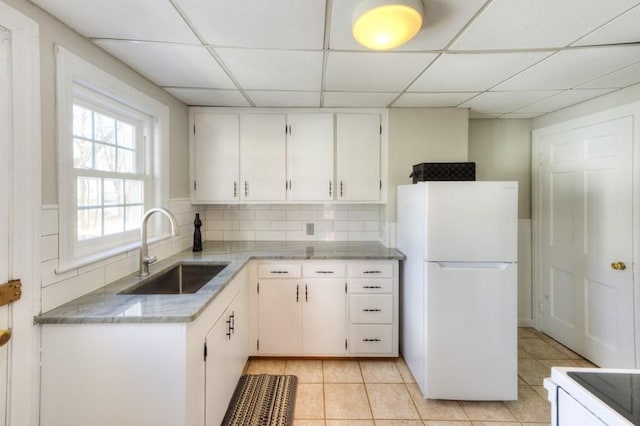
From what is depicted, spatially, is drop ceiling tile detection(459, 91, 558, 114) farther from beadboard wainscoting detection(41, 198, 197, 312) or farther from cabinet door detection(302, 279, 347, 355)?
beadboard wainscoting detection(41, 198, 197, 312)

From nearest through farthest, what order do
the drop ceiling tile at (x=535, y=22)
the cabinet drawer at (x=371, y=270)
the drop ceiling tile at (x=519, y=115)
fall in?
the drop ceiling tile at (x=535, y=22) < the cabinet drawer at (x=371, y=270) < the drop ceiling tile at (x=519, y=115)

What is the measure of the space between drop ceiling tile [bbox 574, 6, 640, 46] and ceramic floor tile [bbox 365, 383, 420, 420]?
2367 millimetres

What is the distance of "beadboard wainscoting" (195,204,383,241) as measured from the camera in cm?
307

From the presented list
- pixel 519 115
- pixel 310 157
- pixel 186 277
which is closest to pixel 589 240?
pixel 519 115

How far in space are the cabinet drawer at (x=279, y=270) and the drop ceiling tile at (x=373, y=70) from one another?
4.74 ft

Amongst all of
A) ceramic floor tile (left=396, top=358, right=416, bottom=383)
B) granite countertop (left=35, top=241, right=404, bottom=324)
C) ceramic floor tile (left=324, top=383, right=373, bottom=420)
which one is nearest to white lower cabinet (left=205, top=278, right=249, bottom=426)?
granite countertop (left=35, top=241, right=404, bottom=324)

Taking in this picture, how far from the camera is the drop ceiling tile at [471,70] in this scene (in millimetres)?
1736

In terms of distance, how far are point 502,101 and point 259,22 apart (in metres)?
2.16

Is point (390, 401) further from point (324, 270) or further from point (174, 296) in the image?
point (174, 296)

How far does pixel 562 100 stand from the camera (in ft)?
8.23

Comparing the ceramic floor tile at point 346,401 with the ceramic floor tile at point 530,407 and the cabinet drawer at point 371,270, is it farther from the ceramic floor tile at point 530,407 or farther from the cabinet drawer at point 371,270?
the ceramic floor tile at point 530,407

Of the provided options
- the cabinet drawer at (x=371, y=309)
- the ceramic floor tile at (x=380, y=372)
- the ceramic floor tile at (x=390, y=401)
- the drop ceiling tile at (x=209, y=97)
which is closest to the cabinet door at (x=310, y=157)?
the drop ceiling tile at (x=209, y=97)

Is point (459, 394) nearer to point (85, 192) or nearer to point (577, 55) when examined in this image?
point (577, 55)

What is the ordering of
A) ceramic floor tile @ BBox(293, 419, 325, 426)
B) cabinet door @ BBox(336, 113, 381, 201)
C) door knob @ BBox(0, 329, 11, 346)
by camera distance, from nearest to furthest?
1. door knob @ BBox(0, 329, 11, 346)
2. ceramic floor tile @ BBox(293, 419, 325, 426)
3. cabinet door @ BBox(336, 113, 381, 201)
